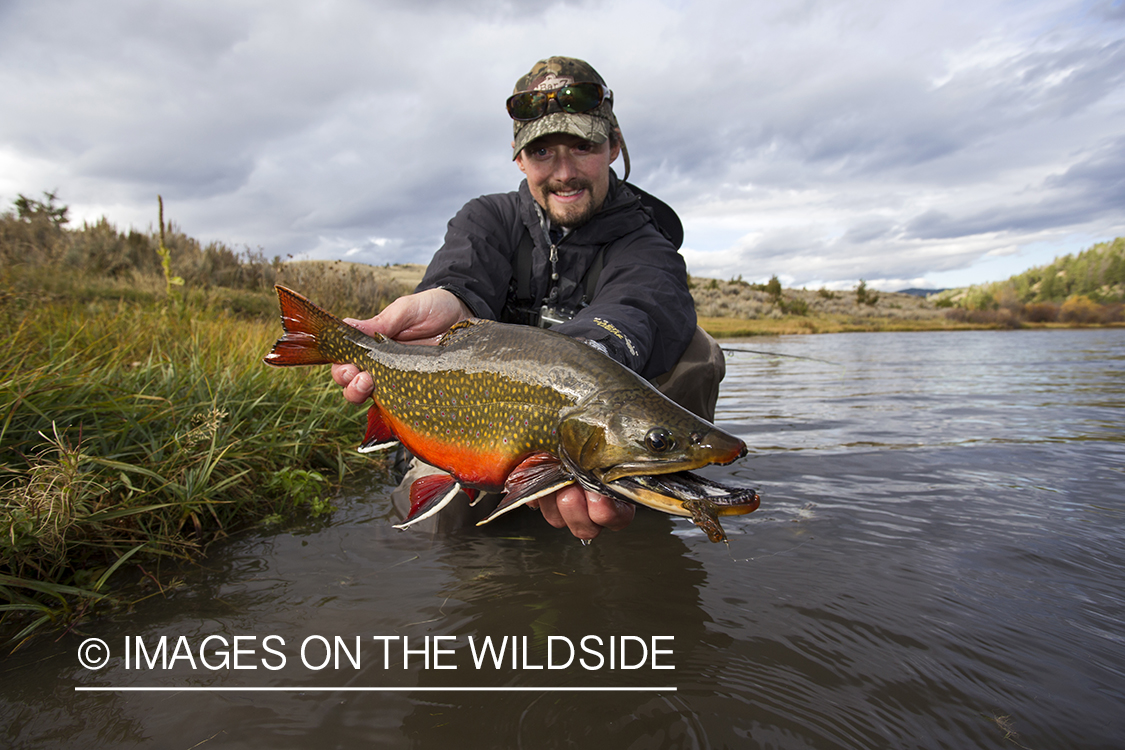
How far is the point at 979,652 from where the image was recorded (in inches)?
95.0

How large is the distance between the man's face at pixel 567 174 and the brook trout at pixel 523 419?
2.28 metres

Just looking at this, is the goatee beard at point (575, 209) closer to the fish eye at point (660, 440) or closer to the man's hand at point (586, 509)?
the man's hand at point (586, 509)

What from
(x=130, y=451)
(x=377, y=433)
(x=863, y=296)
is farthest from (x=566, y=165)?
(x=863, y=296)

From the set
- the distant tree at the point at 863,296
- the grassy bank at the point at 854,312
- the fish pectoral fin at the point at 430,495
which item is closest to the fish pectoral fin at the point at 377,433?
the fish pectoral fin at the point at 430,495

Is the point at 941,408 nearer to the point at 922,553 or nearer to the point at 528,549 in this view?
the point at 922,553

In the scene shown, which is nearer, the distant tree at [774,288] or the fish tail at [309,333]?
the fish tail at [309,333]

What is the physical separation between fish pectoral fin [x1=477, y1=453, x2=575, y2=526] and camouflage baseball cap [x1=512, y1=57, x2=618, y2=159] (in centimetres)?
291

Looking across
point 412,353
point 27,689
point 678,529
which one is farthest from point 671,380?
point 27,689

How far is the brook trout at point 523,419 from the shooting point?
1695 mm

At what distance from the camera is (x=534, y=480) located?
189cm

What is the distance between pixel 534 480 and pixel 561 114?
10.5 feet

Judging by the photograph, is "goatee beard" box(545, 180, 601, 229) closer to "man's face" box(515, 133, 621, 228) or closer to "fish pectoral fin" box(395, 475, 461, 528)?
"man's face" box(515, 133, 621, 228)

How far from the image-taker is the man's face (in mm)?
4156

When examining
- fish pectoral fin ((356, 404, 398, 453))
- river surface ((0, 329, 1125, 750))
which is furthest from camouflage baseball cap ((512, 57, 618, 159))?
river surface ((0, 329, 1125, 750))
